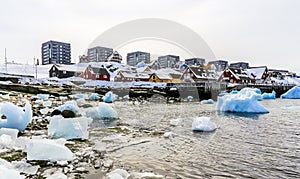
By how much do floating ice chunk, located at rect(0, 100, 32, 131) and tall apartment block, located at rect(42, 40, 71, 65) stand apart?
100502 millimetres

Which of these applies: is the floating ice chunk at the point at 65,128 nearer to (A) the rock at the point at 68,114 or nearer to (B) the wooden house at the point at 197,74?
(A) the rock at the point at 68,114

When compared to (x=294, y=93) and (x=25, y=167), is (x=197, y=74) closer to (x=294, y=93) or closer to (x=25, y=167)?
(x=294, y=93)

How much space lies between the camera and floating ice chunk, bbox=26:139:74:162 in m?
6.25

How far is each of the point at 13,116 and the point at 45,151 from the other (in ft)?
11.1

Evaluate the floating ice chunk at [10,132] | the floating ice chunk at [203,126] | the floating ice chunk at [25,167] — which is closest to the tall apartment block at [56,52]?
the floating ice chunk at [203,126]

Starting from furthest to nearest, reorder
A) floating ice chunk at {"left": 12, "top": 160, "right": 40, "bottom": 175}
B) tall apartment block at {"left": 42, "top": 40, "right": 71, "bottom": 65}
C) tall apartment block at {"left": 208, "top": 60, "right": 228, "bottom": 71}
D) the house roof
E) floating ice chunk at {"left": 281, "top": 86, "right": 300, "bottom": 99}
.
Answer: tall apartment block at {"left": 42, "top": 40, "right": 71, "bottom": 65}
tall apartment block at {"left": 208, "top": 60, "right": 228, "bottom": 71}
the house roof
floating ice chunk at {"left": 281, "top": 86, "right": 300, "bottom": 99}
floating ice chunk at {"left": 12, "top": 160, "right": 40, "bottom": 175}

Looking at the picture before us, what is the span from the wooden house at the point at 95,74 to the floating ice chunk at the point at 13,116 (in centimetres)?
5099

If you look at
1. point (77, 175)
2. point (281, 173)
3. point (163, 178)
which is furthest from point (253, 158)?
point (77, 175)

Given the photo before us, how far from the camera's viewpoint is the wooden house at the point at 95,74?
59531 millimetres

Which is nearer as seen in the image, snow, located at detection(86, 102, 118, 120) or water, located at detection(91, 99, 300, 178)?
water, located at detection(91, 99, 300, 178)

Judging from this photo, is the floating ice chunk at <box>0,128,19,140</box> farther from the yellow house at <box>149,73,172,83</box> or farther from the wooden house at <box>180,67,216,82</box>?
the yellow house at <box>149,73,172,83</box>

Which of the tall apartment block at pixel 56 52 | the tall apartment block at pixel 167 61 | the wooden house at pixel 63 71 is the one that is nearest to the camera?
the wooden house at pixel 63 71

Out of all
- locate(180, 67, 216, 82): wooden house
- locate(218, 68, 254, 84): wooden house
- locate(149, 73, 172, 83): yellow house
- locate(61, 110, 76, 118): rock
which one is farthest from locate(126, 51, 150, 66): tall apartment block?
locate(61, 110, 76, 118): rock

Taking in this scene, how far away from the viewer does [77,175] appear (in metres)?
5.54
